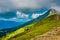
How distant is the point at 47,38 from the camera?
187250 mm

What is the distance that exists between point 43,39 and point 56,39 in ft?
51.0

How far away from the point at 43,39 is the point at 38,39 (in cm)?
533

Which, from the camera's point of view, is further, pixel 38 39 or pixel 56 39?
pixel 38 39

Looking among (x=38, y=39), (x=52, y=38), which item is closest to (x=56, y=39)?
(x=52, y=38)

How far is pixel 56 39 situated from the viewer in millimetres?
176625

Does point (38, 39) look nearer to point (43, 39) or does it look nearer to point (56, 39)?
point (43, 39)

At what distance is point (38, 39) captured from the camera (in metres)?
188

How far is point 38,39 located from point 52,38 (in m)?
14.7

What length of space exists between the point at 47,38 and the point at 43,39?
4364mm

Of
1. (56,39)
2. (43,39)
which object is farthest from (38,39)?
(56,39)

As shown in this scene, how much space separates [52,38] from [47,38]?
18.8ft

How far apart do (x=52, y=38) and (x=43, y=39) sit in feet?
30.7

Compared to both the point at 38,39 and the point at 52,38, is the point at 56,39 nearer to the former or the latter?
the point at 52,38
